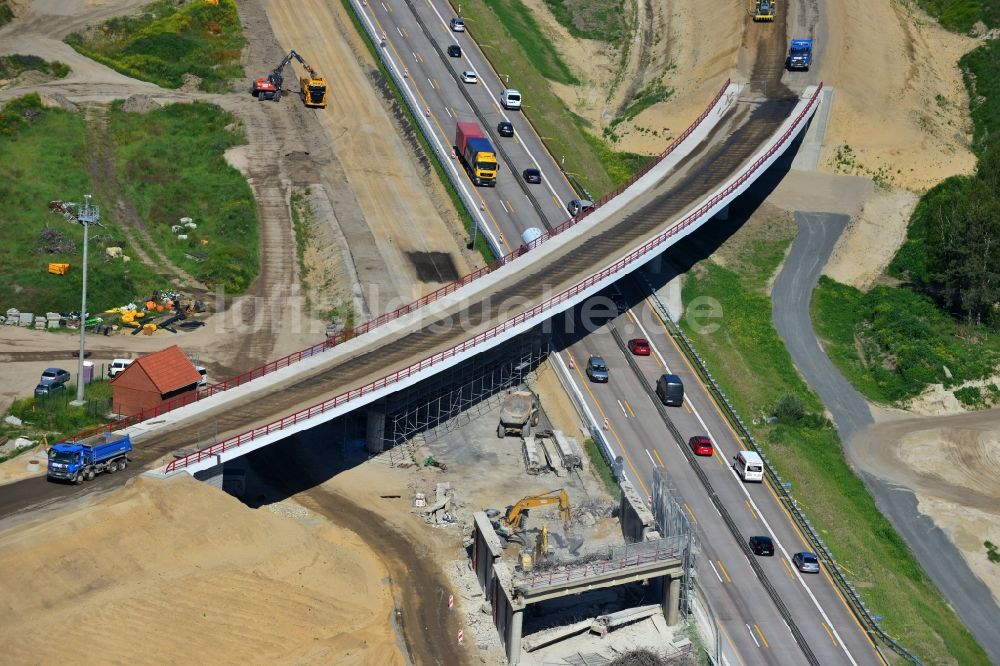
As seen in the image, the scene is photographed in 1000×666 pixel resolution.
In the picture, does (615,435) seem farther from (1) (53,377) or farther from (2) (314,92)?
(2) (314,92)

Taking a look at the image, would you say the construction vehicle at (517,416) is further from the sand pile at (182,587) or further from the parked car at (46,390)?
the parked car at (46,390)

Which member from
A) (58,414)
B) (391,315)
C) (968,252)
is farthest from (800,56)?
(58,414)

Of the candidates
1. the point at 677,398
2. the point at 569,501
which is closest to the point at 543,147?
the point at 677,398

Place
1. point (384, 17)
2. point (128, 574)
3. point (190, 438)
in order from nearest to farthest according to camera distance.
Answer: point (128, 574) < point (190, 438) < point (384, 17)

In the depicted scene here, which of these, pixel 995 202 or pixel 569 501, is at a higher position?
pixel 995 202

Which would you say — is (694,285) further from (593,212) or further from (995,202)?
(995,202)

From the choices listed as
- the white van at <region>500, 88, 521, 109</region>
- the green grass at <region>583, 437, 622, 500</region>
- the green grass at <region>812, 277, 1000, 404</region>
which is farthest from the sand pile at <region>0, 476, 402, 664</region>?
the white van at <region>500, 88, 521, 109</region>
